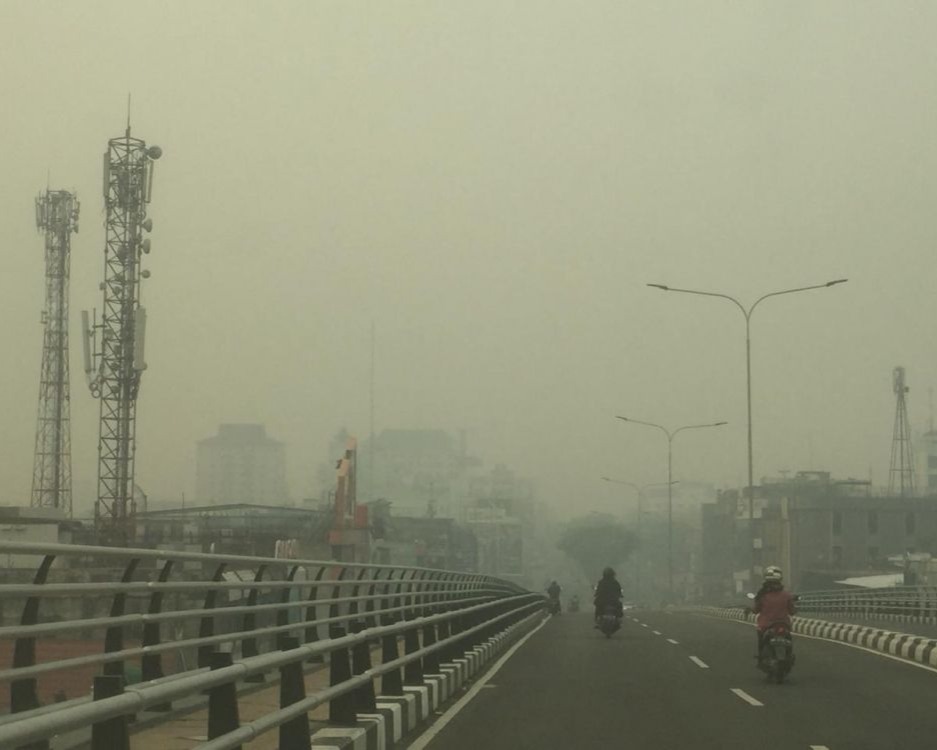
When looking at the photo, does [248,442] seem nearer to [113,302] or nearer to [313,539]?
[313,539]

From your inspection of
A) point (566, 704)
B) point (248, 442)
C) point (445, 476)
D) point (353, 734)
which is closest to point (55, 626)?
point (353, 734)

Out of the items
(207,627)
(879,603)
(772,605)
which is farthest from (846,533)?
(207,627)

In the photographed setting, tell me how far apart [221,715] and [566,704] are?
862 cm

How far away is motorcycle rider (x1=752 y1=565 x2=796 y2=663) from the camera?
20188mm

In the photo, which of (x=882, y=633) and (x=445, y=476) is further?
(x=445, y=476)

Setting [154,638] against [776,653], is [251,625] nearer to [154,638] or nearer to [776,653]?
[154,638]

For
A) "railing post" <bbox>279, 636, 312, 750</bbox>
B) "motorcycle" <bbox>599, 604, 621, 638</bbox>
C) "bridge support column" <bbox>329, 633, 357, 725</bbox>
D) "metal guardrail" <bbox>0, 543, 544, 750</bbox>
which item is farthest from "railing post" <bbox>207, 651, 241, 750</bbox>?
"motorcycle" <bbox>599, 604, 621, 638</bbox>

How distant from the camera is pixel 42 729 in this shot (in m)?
4.71

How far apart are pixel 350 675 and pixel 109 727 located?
5.80 m

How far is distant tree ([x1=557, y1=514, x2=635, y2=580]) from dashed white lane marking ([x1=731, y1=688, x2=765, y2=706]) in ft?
559

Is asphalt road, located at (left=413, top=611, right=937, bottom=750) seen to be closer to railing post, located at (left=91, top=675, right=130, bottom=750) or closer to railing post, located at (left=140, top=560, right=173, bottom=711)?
railing post, located at (left=140, top=560, right=173, bottom=711)

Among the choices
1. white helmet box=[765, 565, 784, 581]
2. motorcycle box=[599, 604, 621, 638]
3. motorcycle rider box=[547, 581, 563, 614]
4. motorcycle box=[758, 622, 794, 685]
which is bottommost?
motorcycle rider box=[547, 581, 563, 614]

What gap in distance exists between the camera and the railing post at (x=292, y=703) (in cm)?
936

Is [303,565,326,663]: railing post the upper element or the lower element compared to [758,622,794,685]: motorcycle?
upper
